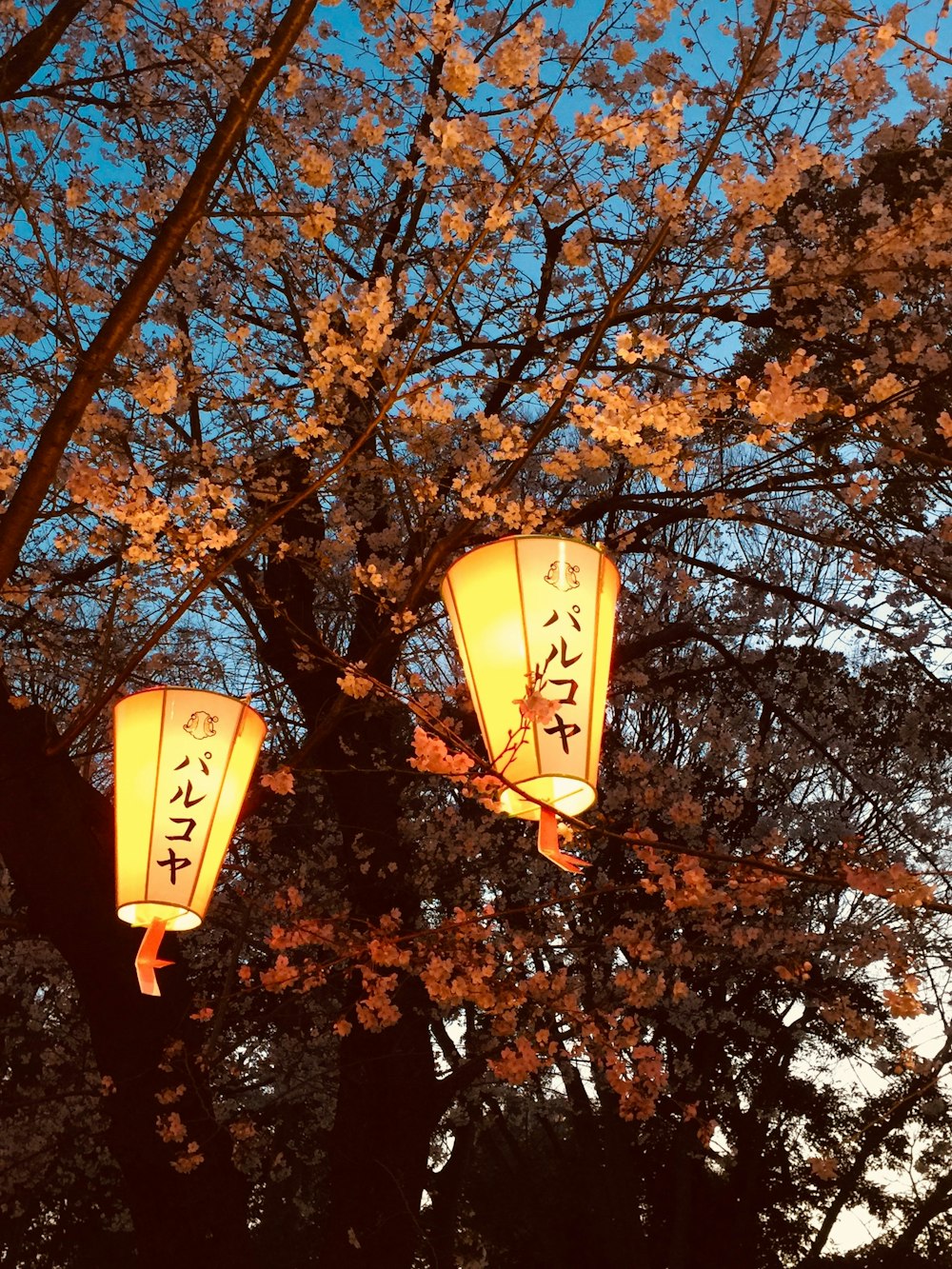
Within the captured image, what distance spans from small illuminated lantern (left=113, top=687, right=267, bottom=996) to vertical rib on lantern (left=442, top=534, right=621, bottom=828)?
109 centimetres

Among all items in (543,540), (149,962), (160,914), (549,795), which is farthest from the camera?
(160,914)

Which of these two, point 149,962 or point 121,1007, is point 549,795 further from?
point 121,1007

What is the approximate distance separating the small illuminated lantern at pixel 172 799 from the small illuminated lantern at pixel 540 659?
1.08 m

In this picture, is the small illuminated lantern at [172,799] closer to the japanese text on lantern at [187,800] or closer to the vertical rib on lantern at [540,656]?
the japanese text on lantern at [187,800]

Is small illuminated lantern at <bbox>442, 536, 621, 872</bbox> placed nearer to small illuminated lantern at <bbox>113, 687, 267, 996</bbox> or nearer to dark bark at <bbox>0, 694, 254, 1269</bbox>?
small illuminated lantern at <bbox>113, 687, 267, 996</bbox>

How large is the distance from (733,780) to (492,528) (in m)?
8.36

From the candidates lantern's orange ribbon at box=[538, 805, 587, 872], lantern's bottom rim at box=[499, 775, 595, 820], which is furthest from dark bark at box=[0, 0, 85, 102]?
lantern's orange ribbon at box=[538, 805, 587, 872]

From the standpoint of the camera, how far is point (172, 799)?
3.57 meters

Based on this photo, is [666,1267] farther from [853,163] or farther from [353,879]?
[853,163]

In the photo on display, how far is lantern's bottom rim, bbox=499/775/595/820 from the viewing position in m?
2.85

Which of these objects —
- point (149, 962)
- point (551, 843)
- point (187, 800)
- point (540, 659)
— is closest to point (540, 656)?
point (540, 659)

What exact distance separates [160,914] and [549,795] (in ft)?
4.92

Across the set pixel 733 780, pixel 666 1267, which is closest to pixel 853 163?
pixel 733 780

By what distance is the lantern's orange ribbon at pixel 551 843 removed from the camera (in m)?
2.70
